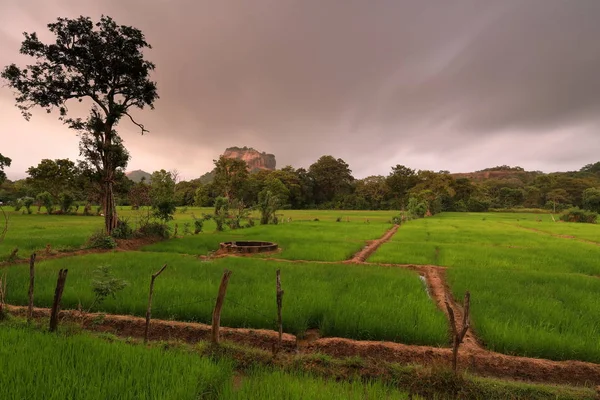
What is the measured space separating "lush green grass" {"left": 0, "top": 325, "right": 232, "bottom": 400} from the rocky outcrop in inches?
7008

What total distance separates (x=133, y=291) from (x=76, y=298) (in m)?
0.96

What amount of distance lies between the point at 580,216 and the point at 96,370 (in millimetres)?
50541

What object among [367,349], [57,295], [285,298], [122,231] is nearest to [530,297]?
[367,349]

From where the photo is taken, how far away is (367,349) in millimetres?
4324

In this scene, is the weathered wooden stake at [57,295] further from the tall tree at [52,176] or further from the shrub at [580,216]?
the shrub at [580,216]

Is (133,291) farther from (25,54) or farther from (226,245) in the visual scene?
(25,54)

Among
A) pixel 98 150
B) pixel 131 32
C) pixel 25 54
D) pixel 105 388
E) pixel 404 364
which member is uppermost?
pixel 131 32

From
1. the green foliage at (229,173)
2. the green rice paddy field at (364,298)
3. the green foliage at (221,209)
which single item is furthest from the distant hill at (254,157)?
the green rice paddy field at (364,298)

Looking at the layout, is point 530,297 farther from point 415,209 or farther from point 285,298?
point 415,209

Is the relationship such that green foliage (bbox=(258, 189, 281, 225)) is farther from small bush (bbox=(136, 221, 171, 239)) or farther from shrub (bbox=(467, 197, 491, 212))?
shrub (bbox=(467, 197, 491, 212))

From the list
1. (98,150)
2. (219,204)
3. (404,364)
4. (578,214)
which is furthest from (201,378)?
(578,214)

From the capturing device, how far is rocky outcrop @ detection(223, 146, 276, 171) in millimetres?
183125

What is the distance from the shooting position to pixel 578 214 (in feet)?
122

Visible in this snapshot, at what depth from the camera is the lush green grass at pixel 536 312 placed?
14.2ft
